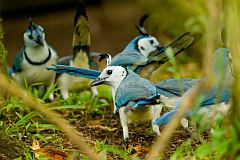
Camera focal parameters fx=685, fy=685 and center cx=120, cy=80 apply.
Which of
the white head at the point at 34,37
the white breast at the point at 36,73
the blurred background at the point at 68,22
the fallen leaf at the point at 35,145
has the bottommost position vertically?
the fallen leaf at the point at 35,145

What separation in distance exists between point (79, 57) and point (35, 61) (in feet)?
1.09

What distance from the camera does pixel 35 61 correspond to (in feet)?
16.2

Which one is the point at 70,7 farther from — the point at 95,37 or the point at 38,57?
the point at 38,57

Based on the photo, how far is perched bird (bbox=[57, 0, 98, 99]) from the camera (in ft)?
15.2

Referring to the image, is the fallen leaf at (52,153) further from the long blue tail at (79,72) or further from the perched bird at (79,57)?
the perched bird at (79,57)

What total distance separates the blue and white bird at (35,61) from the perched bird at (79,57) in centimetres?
9

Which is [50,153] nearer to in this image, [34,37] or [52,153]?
[52,153]

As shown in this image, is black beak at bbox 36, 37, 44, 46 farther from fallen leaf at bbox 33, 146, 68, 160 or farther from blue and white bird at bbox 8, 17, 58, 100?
fallen leaf at bbox 33, 146, 68, 160

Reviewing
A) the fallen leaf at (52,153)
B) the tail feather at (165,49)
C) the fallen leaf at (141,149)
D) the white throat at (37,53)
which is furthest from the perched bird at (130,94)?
the white throat at (37,53)

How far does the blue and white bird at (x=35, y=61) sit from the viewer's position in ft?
16.1

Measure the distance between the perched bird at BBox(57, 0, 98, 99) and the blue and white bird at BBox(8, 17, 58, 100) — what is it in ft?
0.29

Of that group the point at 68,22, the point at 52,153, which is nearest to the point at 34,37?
the point at 52,153

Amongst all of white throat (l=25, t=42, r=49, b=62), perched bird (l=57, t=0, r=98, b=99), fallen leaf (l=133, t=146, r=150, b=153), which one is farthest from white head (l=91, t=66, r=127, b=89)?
white throat (l=25, t=42, r=49, b=62)

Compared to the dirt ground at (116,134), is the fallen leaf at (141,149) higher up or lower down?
lower down
